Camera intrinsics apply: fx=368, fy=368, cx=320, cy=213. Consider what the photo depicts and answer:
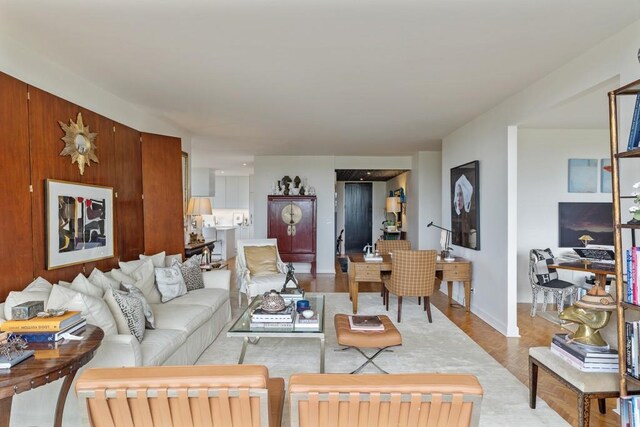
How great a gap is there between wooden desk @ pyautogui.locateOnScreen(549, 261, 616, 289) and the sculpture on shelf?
2.26m

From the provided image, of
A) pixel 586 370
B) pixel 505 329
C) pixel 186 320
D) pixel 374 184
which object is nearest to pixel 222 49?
pixel 186 320

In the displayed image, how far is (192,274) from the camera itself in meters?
4.38

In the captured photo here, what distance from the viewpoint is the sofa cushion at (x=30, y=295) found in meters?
2.35

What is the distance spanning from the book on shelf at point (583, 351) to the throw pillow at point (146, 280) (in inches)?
142

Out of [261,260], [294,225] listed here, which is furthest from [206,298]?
[294,225]

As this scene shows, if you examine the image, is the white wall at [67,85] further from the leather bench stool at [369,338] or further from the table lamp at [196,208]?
the leather bench stool at [369,338]

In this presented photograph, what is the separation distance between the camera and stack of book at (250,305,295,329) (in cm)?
316

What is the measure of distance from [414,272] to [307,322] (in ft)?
6.31

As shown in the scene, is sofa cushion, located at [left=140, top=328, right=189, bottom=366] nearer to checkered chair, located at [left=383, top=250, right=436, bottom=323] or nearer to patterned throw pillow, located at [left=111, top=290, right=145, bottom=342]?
patterned throw pillow, located at [left=111, top=290, right=145, bottom=342]

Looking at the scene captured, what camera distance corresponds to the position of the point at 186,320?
3283 mm

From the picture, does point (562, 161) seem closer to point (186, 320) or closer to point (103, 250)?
point (186, 320)

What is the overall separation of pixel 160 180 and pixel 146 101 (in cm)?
100

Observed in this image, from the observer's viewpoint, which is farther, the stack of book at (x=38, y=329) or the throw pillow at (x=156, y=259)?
the throw pillow at (x=156, y=259)

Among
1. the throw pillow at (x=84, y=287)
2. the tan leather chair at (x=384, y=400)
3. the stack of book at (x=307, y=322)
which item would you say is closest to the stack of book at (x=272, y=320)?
the stack of book at (x=307, y=322)
